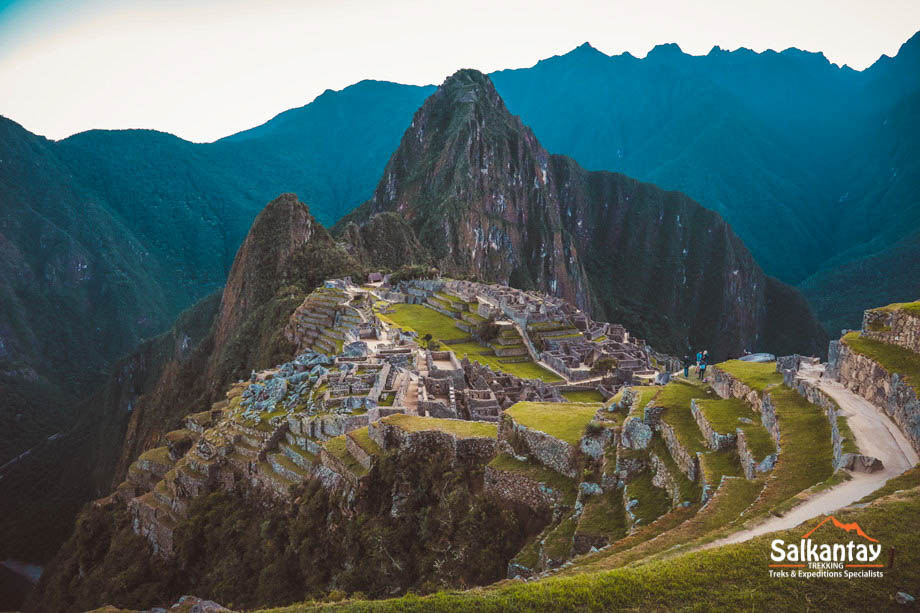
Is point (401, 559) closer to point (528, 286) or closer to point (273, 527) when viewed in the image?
point (273, 527)

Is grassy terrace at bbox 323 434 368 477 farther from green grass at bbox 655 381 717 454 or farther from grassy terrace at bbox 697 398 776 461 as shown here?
grassy terrace at bbox 697 398 776 461

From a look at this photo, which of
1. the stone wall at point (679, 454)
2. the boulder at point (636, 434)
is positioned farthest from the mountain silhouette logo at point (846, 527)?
the boulder at point (636, 434)

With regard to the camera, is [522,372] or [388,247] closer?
[522,372]

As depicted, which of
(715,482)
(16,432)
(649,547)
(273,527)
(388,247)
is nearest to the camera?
(649,547)

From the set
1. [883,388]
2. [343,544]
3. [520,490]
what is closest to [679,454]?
[520,490]

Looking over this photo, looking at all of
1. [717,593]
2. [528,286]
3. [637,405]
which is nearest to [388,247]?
[528,286]

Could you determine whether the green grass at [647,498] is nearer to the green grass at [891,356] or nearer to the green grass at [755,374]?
the green grass at [755,374]

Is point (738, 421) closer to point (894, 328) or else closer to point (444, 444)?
point (894, 328)
